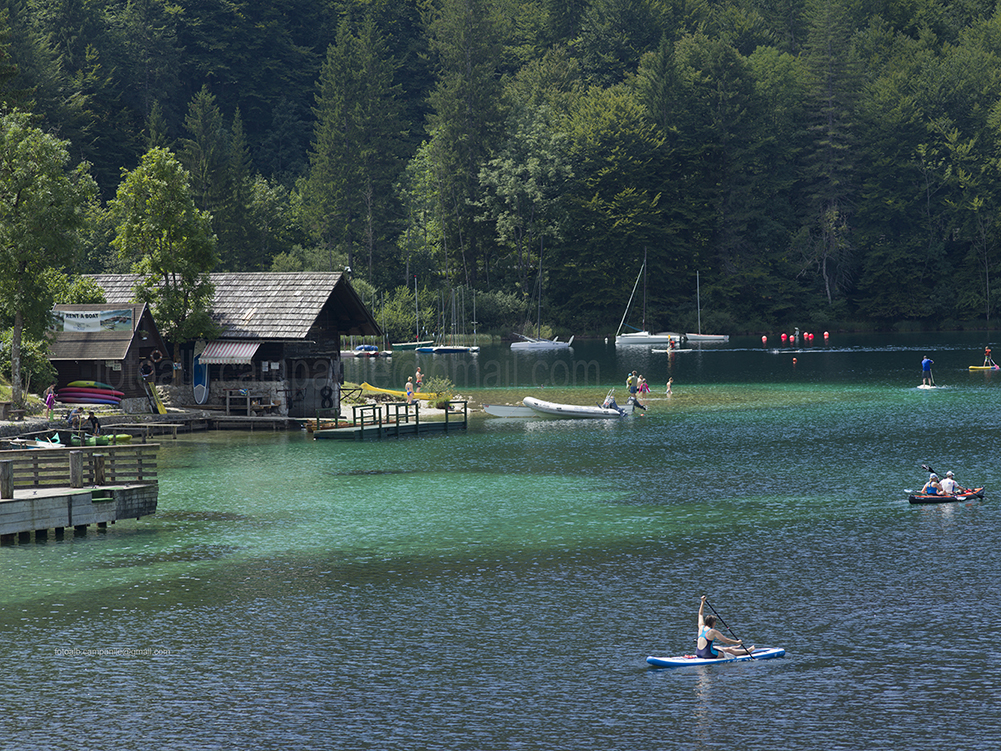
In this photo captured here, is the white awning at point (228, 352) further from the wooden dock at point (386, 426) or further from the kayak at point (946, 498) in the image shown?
the kayak at point (946, 498)

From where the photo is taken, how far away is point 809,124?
160m

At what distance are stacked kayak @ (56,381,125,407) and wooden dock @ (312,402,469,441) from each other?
36.8 feet

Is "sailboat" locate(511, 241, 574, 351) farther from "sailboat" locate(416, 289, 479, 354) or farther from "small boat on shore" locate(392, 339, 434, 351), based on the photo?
"small boat on shore" locate(392, 339, 434, 351)

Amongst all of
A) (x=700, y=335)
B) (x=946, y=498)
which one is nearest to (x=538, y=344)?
(x=700, y=335)

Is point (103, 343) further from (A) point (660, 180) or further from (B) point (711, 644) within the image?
(A) point (660, 180)

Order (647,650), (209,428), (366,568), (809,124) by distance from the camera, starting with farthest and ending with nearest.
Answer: (809,124)
(209,428)
(366,568)
(647,650)

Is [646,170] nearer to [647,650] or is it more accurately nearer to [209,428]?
[209,428]

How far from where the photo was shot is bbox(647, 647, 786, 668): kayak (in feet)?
78.0

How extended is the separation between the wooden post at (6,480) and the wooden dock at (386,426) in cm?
2621

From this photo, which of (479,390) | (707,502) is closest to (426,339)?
(479,390)

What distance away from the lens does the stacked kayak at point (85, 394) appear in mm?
59844

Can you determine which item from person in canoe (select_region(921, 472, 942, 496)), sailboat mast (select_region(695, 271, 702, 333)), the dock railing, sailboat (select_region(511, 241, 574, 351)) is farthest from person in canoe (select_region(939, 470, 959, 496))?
sailboat mast (select_region(695, 271, 702, 333))

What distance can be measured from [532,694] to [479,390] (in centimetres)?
6551

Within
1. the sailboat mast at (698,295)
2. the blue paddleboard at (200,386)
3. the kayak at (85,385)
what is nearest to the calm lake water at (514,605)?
the kayak at (85,385)
